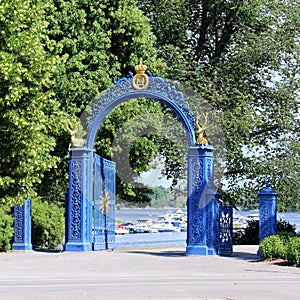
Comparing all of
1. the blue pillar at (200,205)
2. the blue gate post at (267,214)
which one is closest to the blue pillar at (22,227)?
the blue pillar at (200,205)

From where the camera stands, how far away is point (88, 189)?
23.2 meters

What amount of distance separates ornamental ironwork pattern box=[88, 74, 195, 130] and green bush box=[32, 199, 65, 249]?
5166 mm

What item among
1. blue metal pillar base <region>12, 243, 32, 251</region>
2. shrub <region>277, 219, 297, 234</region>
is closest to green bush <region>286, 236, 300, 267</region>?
shrub <region>277, 219, 297, 234</region>

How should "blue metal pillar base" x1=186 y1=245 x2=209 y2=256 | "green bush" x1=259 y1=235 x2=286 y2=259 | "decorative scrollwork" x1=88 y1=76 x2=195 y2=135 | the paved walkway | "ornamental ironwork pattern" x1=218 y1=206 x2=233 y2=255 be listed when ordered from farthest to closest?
"ornamental ironwork pattern" x1=218 y1=206 x2=233 y2=255
"decorative scrollwork" x1=88 y1=76 x2=195 y2=135
"blue metal pillar base" x1=186 y1=245 x2=209 y2=256
"green bush" x1=259 y1=235 x2=286 y2=259
the paved walkway

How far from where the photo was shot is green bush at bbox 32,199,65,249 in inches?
1058

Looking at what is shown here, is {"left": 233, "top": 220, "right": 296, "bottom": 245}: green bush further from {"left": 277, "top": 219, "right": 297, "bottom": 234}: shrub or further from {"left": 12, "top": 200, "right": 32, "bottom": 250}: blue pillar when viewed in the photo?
{"left": 12, "top": 200, "right": 32, "bottom": 250}: blue pillar

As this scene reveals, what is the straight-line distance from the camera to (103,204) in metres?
24.8

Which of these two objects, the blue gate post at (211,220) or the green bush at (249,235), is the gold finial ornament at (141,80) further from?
the green bush at (249,235)

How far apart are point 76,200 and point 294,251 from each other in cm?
701

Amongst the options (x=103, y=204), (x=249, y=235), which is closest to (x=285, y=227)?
(x=249, y=235)

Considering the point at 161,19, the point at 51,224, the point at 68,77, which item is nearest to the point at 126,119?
the point at 68,77

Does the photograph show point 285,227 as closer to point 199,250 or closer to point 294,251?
point 199,250

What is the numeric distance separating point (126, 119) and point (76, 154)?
465 cm

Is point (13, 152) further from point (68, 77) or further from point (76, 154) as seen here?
point (68, 77)
